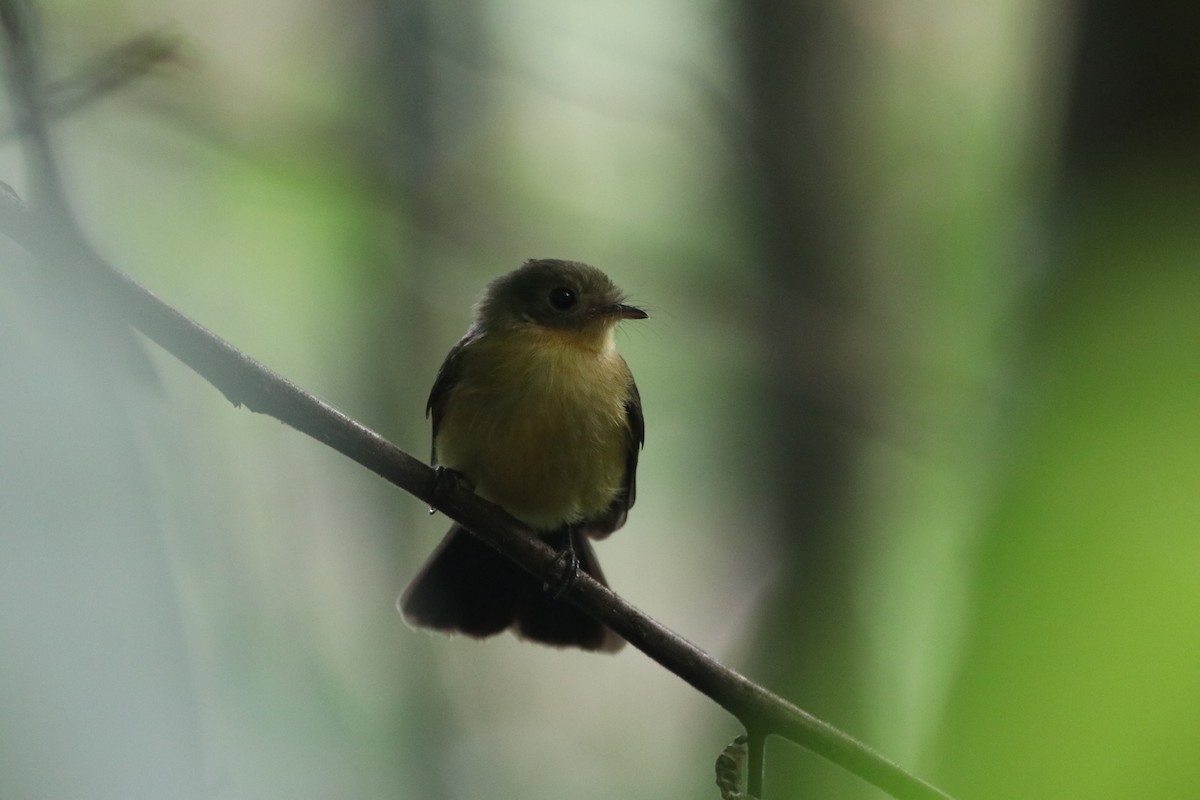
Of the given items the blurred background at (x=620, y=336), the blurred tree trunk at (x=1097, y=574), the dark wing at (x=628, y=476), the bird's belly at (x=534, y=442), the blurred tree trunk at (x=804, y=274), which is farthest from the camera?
the blurred tree trunk at (x=804, y=274)

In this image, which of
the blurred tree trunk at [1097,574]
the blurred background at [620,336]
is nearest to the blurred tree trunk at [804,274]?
the blurred background at [620,336]

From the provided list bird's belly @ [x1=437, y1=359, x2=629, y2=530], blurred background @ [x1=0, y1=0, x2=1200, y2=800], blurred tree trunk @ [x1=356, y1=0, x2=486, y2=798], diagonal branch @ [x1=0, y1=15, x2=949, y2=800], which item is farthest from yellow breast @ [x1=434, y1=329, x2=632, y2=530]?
diagonal branch @ [x1=0, y1=15, x2=949, y2=800]

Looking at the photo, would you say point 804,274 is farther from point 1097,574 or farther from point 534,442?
point 1097,574

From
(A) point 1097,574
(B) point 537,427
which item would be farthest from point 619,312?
(A) point 1097,574

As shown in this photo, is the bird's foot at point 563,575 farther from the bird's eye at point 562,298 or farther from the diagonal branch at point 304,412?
the bird's eye at point 562,298

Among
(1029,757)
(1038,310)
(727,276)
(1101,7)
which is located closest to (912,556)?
(1101,7)

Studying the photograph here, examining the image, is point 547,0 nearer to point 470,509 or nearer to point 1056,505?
point 470,509
